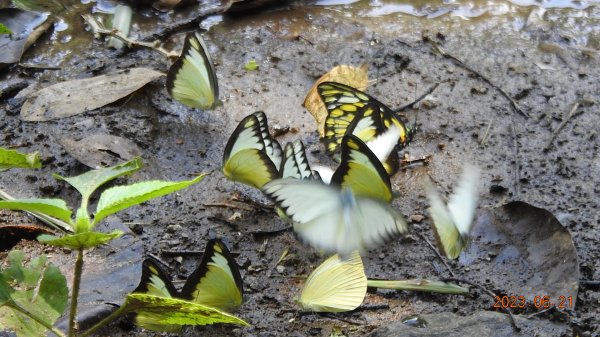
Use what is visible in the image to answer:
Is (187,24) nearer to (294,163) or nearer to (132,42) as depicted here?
(132,42)

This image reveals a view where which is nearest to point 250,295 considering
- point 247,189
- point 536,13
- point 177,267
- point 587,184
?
point 177,267

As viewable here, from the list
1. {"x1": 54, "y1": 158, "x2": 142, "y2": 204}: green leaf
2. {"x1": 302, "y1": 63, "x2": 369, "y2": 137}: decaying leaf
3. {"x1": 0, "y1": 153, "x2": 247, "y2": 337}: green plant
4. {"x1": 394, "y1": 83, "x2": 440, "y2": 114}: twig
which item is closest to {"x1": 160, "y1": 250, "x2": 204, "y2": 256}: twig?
{"x1": 0, "y1": 153, "x2": 247, "y2": 337}: green plant

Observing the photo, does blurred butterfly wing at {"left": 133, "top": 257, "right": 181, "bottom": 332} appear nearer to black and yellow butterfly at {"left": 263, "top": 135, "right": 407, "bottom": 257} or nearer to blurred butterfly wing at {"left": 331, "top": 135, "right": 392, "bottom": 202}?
black and yellow butterfly at {"left": 263, "top": 135, "right": 407, "bottom": 257}

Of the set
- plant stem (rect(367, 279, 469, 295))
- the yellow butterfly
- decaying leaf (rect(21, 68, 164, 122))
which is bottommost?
plant stem (rect(367, 279, 469, 295))

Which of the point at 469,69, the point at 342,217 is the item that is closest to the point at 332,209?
the point at 342,217

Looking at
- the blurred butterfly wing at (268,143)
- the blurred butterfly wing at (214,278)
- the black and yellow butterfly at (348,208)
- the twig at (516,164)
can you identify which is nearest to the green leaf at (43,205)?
the blurred butterfly wing at (214,278)

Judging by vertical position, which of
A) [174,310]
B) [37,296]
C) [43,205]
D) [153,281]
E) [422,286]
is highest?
[43,205]

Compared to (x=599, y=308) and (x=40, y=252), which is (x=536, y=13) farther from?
(x=40, y=252)
